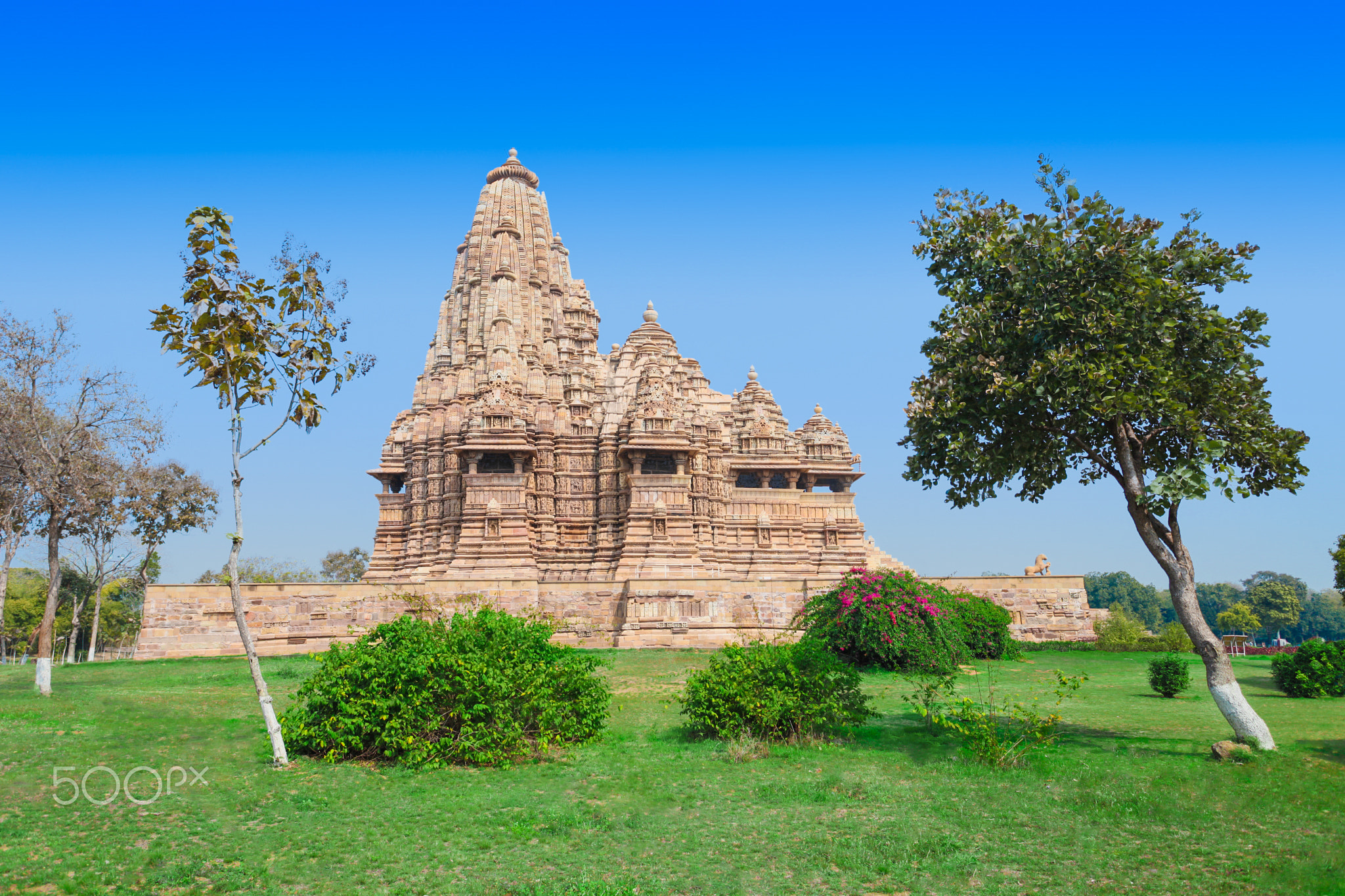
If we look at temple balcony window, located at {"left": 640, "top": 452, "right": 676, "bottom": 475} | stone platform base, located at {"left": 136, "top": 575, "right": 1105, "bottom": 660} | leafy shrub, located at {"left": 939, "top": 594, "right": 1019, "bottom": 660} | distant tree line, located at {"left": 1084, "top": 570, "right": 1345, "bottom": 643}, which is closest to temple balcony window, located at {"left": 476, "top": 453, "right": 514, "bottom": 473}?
temple balcony window, located at {"left": 640, "top": 452, "right": 676, "bottom": 475}

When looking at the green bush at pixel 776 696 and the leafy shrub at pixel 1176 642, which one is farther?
the leafy shrub at pixel 1176 642

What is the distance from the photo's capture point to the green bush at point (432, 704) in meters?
10.3

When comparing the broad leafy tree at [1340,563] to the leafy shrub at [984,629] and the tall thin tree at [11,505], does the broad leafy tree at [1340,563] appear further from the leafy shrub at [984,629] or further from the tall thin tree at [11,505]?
the tall thin tree at [11,505]

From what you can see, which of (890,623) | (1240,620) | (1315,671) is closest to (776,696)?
(890,623)

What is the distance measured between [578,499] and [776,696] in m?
25.8

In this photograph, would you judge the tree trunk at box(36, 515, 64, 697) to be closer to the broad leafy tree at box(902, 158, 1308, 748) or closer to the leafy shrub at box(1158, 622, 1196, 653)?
the broad leafy tree at box(902, 158, 1308, 748)

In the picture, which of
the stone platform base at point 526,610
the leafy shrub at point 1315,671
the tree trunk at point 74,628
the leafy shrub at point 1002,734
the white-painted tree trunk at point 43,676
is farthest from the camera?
the tree trunk at point 74,628

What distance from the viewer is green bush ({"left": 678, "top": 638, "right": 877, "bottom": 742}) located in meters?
11.2

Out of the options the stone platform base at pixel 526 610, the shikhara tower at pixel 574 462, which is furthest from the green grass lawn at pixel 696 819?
the shikhara tower at pixel 574 462

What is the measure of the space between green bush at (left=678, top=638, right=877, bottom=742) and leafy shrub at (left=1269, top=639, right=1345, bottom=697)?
30.8ft

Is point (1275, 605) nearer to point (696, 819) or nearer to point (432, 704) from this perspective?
point (696, 819)

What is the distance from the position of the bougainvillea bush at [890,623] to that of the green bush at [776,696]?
7177mm

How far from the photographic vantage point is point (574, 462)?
3684 centimetres

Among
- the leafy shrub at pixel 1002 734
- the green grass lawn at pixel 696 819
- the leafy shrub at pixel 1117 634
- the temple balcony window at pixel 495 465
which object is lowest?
the green grass lawn at pixel 696 819
